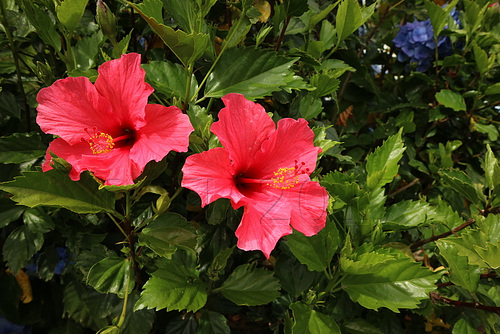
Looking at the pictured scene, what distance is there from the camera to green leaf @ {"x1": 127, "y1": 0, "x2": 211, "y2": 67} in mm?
591

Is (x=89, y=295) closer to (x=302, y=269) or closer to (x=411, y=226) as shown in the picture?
(x=302, y=269)

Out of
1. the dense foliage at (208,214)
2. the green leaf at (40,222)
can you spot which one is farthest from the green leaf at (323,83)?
the green leaf at (40,222)

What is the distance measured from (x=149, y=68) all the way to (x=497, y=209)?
0.97 meters

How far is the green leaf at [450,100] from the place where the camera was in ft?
4.16

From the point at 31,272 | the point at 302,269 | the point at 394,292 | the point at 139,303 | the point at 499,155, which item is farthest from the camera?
the point at 499,155

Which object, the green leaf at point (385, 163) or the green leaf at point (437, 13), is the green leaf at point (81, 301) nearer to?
the green leaf at point (385, 163)

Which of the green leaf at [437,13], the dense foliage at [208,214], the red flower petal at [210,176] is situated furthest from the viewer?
the green leaf at [437,13]

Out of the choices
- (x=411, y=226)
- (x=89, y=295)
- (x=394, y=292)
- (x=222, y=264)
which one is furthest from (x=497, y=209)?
(x=89, y=295)

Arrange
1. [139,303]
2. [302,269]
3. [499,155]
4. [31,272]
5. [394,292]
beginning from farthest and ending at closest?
[499,155] → [31,272] → [302,269] → [394,292] → [139,303]

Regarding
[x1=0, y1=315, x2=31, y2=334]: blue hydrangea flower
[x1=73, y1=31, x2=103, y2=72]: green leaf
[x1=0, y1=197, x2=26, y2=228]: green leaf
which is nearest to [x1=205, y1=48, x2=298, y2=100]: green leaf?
[x1=73, y1=31, x2=103, y2=72]: green leaf

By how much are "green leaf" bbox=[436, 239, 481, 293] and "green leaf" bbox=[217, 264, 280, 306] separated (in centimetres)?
41

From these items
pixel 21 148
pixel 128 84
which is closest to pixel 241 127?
→ pixel 128 84

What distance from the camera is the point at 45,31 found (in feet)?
2.43

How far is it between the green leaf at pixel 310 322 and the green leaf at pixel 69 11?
726 mm
